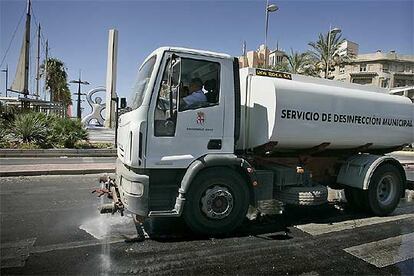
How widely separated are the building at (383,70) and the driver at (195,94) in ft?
247

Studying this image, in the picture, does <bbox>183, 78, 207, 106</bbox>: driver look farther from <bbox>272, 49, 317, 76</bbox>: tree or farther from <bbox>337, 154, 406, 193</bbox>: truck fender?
<bbox>272, 49, 317, 76</bbox>: tree

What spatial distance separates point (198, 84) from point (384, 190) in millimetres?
4731

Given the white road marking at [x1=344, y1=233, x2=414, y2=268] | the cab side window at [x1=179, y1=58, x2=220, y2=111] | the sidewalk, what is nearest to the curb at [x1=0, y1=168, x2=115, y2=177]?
the sidewalk

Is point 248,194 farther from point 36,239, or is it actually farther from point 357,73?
point 357,73

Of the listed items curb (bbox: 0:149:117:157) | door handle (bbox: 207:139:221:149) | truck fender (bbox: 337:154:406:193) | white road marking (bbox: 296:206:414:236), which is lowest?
white road marking (bbox: 296:206:414:236)

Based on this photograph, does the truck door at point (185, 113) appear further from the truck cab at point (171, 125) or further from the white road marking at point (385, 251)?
the white road marking at point (385, 251)

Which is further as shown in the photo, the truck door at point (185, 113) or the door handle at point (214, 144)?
the door handle at point (214, 144)

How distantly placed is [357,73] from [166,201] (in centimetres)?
8106

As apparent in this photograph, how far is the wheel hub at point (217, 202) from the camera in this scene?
5246mm

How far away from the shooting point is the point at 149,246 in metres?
4.84

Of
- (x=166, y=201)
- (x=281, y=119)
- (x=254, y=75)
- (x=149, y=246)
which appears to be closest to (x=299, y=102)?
(x=281, y=119)

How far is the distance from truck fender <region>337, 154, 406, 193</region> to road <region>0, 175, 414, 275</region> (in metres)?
0.66

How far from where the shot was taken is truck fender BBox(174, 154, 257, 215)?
4.99 m

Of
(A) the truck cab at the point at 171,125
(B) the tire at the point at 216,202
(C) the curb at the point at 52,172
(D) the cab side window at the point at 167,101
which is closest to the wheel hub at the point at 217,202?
(B) the tire at the point at 216,202
